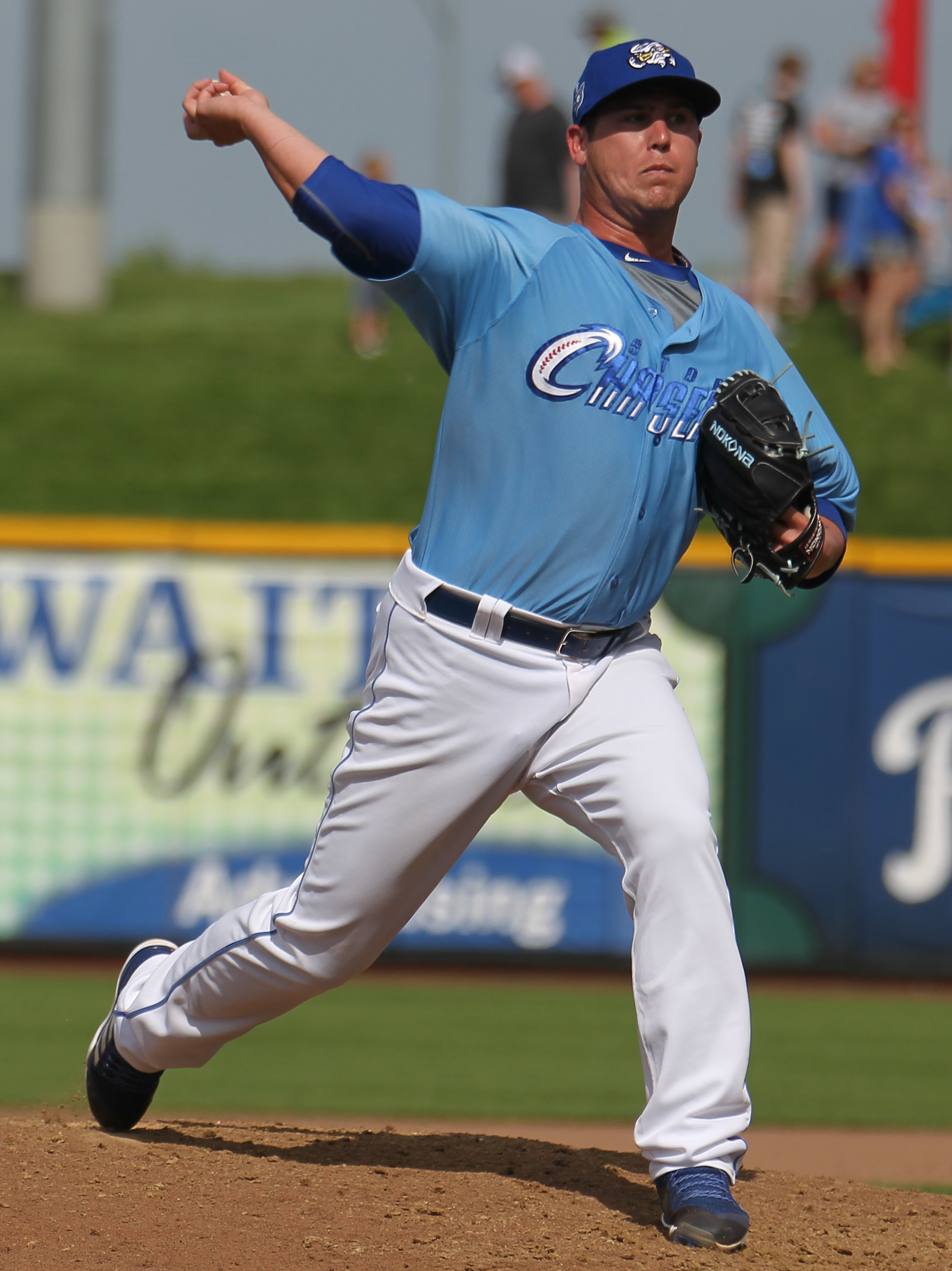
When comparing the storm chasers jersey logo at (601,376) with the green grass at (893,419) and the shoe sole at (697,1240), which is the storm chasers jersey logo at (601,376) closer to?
the shoe sole at (697,1240)

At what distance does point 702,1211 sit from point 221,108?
2306 millimetres

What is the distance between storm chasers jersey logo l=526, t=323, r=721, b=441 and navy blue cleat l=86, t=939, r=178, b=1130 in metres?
1.66

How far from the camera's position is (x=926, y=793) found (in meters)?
8.15

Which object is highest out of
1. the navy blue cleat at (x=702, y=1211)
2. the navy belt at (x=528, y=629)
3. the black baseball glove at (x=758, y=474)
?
the black baseball glove at (x=758, y=474)

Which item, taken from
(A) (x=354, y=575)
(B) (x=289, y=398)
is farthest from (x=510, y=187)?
(A) (x=354, y=575)

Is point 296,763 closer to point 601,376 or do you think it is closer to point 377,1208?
point 377,1208

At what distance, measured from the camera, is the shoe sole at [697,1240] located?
3.28 meters

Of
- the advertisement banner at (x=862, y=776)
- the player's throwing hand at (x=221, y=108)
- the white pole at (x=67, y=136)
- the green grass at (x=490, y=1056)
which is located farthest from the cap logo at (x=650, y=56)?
the white pole at (x=67, y=136)

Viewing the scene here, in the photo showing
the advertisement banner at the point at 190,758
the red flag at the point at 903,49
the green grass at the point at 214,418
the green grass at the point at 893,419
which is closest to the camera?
the advertisement banner at the point at 190,758

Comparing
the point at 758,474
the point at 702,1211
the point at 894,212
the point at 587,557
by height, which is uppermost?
the point at 894,212

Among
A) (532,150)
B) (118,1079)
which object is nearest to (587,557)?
(118,1079)

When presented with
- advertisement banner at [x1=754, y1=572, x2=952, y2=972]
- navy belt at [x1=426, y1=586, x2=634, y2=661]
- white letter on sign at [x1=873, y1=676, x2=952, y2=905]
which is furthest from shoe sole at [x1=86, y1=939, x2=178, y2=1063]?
white letter on sign at [x1=873, y1=676, x2=952, y2=905]

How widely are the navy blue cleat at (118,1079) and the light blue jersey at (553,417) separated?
1.31 meters

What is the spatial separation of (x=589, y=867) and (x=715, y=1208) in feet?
16.0
